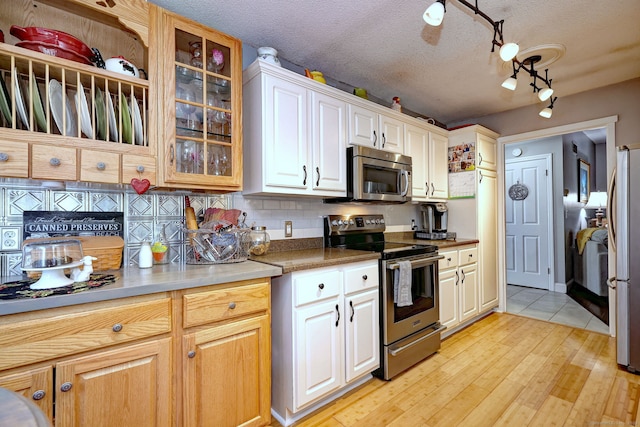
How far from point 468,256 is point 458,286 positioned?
352 millimetres

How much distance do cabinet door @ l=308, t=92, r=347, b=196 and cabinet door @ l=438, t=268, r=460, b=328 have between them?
50.4 inches

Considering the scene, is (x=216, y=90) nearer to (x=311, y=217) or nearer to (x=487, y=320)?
(x=311, y=217)

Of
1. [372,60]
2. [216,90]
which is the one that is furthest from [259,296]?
[372,60]

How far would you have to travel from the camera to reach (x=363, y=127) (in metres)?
2.52

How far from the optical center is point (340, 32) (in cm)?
206

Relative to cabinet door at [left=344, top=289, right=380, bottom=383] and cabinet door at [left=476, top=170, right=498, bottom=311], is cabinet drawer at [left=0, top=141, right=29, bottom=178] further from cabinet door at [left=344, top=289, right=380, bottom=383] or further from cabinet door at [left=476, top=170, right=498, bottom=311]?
cabinet door at [left=476, top=170, right=498, bottom=311]

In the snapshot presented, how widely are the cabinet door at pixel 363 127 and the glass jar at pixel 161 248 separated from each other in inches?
58.5

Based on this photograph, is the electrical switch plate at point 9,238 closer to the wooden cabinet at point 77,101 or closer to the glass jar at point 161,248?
the wooden cabinet at point 77,101

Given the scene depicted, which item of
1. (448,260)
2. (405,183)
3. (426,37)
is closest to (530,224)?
(448,260)

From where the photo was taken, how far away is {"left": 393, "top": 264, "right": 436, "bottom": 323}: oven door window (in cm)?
231

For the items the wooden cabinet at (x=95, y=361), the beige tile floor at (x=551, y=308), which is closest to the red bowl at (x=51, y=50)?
the wooden cabinet at (x=95, y=361)

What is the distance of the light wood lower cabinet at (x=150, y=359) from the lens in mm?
1028

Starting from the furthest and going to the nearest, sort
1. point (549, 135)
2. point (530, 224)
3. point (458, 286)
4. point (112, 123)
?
point (530, 224)
point (549, 135)
point (458, 286)
point (112, 123)

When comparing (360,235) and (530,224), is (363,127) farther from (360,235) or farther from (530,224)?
(530,224)
